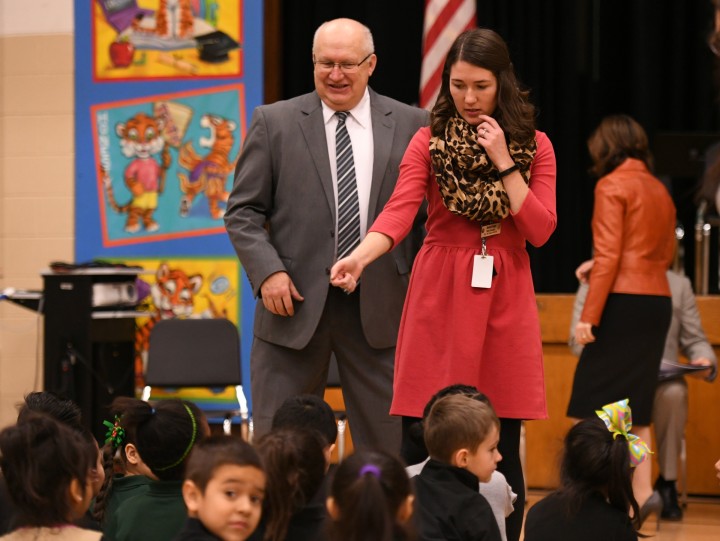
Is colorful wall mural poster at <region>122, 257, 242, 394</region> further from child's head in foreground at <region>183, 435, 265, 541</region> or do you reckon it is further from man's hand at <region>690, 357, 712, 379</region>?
child's head in foreground at <region>183, 435, 265, 541</region>

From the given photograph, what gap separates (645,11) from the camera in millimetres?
7078

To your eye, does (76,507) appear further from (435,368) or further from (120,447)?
(435,368)

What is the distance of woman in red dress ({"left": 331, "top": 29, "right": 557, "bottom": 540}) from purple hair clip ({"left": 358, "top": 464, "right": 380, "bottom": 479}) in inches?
31.8

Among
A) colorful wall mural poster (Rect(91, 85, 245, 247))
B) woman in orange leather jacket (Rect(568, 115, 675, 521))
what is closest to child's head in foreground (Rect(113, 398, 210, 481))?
woman in orange leather jacket (Rect(568, 115, 675, 521))

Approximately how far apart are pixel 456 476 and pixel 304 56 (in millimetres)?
5238

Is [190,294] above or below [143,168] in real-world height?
below

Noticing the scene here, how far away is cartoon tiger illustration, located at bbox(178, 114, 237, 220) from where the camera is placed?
620 cm

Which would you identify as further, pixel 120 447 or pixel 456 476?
pixel 120 447

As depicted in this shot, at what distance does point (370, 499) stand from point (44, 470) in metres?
0.68

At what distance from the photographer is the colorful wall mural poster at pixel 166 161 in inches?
244

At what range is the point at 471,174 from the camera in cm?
289

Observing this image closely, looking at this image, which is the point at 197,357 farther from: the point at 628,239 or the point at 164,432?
the point at 164,432

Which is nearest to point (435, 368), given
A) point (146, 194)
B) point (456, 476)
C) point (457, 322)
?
point (457, 322)

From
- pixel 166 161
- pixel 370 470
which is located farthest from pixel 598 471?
pixel 166 161
